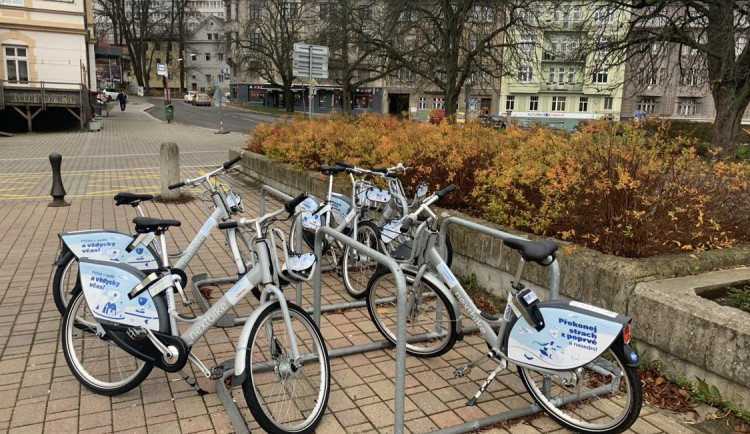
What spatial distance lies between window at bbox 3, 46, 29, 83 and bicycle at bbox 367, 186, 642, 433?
3188 cm

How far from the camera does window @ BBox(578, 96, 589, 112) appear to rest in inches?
2527

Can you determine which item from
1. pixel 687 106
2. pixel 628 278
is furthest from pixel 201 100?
pixel 628 278

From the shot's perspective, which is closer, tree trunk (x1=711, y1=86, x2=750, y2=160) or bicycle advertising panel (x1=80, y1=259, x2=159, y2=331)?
bicycle advertising panel (x1=80, y1=259, x2=159, y2=331)

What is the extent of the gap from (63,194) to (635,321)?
367 inches

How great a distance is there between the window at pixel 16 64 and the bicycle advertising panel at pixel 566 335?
32853 millimetres

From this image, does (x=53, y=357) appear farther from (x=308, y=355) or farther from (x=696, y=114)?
(x=696, y=114)

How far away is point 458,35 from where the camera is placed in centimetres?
1859

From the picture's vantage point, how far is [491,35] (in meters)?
18.9

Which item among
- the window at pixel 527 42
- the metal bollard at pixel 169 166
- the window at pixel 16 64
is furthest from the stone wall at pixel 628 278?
the window at pixel 16 64

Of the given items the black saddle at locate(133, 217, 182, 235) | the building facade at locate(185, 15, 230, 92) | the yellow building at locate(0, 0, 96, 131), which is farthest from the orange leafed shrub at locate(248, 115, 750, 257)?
the building facade at locate(185, 15, 230, 92)

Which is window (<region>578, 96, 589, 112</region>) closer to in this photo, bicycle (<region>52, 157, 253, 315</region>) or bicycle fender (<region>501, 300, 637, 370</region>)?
bicycle (<region>52, 157, 253, 315</region>)

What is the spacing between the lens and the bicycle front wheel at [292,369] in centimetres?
312

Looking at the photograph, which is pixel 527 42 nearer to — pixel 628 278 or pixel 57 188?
pixel 57 188

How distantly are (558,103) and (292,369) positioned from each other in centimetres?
6672
